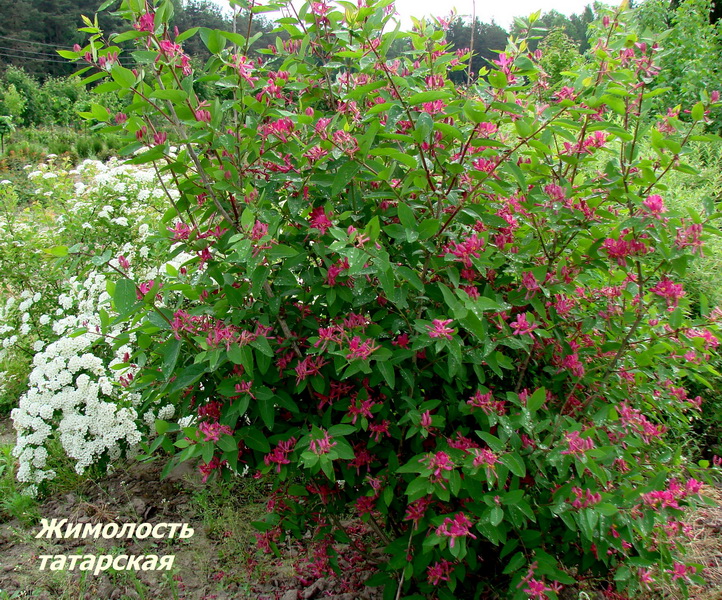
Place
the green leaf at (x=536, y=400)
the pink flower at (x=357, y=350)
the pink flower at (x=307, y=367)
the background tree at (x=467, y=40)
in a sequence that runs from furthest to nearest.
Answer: the background tree at (x=467, y=40) → the pink flower at (x=307, y=367) → the green leaf at (x=536, y=400) → the pink flower at (x=357, y=350)

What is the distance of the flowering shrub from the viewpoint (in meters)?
1.37

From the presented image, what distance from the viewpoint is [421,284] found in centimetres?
139

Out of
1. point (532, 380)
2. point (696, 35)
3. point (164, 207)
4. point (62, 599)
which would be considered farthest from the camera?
point (696, 35)

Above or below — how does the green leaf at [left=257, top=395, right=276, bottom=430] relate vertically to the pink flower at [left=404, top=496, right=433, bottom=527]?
above

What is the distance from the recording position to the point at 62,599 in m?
2.17

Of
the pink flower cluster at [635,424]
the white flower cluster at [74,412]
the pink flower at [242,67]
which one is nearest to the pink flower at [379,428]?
the pink flower cluster at [635,424]

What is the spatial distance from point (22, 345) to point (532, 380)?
367cm

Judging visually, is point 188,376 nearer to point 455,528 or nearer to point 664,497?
point 455,528

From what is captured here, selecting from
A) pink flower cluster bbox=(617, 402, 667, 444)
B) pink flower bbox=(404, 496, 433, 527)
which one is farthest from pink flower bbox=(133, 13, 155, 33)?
pink flower cluster bbox=(617, 402, 667, 444)

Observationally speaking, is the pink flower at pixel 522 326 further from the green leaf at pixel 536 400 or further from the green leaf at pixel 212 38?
the green leaf at pixel 212 38

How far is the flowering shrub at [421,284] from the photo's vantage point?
137cm

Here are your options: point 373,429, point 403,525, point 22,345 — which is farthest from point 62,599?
point 22,345

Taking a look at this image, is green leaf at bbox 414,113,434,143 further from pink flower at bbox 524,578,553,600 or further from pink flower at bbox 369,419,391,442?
pink flower at bbox 524,578,553,600

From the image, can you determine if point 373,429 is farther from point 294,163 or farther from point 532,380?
point 294,163
